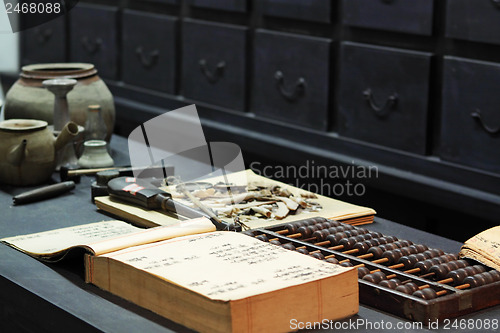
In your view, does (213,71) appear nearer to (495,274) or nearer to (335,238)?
(335,238)

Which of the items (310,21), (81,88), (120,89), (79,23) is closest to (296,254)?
(81,88)

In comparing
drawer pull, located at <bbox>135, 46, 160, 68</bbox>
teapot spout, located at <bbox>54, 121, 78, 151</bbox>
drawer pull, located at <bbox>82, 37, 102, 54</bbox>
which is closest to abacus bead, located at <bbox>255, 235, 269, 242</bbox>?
teapot spout, located at <bbox>54, 121, 78, 151</bbox>

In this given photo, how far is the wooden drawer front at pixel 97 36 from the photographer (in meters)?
3.96

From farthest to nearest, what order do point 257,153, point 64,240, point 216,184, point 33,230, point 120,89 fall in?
point 120,89 → point 257,153 → point 216,184 → point 33,230 → point 64,240

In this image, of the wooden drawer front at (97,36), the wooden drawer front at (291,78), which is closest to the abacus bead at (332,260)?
the wooden drawer front at (291,78)

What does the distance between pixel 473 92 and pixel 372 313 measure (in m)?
1.40

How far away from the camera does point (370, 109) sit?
9.32ft

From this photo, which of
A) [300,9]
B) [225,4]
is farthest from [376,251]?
[225,4]

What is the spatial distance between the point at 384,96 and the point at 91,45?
1799mm

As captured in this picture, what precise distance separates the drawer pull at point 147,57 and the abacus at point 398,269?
89.4 inches

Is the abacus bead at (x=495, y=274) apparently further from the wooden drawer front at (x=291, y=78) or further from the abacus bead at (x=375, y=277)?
the wooden drawer front at (x=291, y=78)

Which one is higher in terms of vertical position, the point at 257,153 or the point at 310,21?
the point at 310,21

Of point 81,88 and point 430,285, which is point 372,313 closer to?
point 430,285

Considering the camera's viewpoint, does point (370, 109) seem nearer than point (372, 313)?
No
